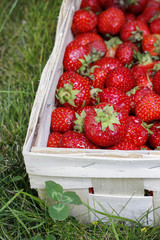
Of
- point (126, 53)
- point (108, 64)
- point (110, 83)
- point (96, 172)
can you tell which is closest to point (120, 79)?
point (110, 83)

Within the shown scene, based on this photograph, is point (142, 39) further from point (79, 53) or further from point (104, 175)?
point (104, 175)

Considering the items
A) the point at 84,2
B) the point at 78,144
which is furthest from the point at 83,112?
the point at 84,2

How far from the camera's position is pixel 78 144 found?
114 centimetres

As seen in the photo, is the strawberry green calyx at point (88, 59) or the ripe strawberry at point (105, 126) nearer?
the ripe strawberry at point (105, 126)

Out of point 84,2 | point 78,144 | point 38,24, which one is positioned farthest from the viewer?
point 38,24

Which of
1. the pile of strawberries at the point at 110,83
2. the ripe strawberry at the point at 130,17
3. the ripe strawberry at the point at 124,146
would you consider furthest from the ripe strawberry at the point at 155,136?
the ripe strawberry at the point at 130,17

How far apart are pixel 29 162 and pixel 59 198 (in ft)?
0.50

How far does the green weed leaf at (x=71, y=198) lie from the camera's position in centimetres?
104

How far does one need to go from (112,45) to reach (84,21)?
0.65ft

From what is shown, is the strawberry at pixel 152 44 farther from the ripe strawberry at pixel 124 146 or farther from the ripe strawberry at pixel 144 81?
the ripe strawberry at pixel 124 146

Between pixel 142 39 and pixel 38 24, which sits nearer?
pixel 142 39

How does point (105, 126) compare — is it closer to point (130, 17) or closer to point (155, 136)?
point (155, 136)

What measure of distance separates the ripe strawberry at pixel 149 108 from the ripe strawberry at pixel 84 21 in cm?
65

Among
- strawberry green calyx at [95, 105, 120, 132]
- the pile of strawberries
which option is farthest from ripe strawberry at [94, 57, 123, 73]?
strawberry green calyx at [95, 105, 120, 132]
